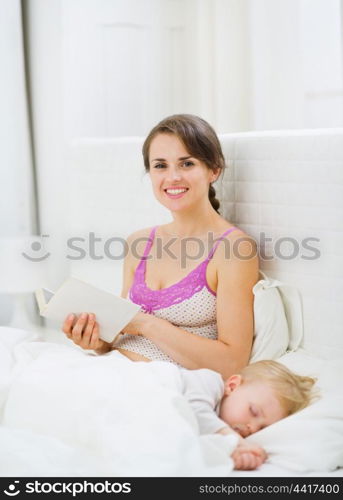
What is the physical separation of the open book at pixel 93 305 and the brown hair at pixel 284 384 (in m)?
0.30

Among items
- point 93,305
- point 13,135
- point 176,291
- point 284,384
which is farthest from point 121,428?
point 13,135

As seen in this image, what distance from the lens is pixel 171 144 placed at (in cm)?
176

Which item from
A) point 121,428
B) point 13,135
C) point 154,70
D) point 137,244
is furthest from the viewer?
point 154,70

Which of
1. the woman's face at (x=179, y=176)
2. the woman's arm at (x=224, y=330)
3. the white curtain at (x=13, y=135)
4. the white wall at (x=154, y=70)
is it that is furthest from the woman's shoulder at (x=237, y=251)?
the white curtain at (x=13, y=135)

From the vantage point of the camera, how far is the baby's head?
1346 millimetres

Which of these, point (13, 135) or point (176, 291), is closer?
point (176, 291)

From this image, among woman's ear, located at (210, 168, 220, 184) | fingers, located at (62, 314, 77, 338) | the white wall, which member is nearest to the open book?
fingers, located at (62, 314, 77, 338)

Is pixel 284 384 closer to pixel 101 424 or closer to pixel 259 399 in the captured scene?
pixel 259 399

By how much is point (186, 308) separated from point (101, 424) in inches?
20.4

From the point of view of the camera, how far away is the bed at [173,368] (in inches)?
46.2

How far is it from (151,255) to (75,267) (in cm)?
81

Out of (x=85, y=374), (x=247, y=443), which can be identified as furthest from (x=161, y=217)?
(x=247, y=443)

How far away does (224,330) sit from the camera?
166cm

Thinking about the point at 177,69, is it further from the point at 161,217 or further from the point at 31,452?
the point at 31,452
